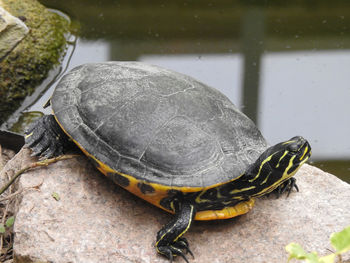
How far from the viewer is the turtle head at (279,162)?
2.35m

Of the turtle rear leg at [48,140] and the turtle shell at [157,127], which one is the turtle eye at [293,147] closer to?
the turtle shell at [157,127]

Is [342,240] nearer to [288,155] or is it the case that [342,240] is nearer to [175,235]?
[288,155]

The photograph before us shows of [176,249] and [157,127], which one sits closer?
[176,249]

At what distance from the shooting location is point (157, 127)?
8.30 feet

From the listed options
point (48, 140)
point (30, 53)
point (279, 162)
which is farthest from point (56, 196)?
point (30, 53)

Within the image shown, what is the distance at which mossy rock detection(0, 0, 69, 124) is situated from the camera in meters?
4.14

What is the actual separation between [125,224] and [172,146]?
0.49 m

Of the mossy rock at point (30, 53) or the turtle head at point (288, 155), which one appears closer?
the turtle head at point (288, 155)

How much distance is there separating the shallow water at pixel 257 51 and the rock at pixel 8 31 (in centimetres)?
80

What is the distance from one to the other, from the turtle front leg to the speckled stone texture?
0.05 m

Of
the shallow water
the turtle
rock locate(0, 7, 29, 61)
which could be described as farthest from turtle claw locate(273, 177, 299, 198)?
rock locate(0, 7, 29, 61)

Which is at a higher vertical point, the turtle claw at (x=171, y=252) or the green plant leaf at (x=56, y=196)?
the green plant leaf at (x=56, y=196)

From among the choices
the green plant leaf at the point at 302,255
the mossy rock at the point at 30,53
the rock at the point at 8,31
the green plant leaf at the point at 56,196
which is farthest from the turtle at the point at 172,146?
the mossy rock at the point at 30,53

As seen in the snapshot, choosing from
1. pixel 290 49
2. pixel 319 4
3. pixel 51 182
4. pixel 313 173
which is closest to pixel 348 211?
pixel 313 173
